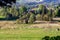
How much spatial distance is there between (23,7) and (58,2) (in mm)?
8634

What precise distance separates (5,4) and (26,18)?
92.9 feet

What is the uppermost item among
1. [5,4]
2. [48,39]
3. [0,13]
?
[5,4]

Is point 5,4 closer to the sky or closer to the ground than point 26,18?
closer to the sky

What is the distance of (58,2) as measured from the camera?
55094 millimetres

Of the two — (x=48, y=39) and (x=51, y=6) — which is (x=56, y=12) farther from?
(x=48, y=39)

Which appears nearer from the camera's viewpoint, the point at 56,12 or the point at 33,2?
the point at 56,12

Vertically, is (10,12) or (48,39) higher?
(48,39)

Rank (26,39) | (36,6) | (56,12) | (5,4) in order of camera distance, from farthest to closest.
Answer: (36,6)
(56,12)
(26,39)
(5,4)

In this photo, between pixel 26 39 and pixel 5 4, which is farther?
pixel 26 39

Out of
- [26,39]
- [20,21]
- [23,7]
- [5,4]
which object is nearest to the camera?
[5,4]

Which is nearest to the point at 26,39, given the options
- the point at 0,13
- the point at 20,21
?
the point at 20,21

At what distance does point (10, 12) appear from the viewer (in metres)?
49.2

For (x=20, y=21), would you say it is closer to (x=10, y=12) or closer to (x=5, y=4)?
(x=10, y=12)

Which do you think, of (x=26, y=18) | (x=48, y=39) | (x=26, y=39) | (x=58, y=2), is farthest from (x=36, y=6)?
(x=48, y=39)
